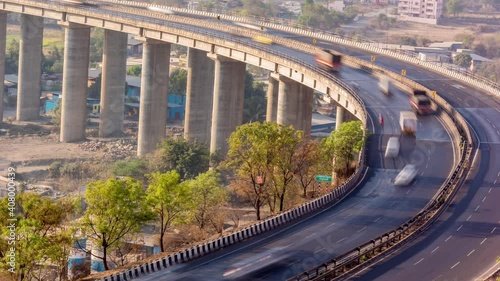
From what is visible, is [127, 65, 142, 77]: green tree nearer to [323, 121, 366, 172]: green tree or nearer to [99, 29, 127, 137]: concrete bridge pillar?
[99, 29, 127, 137]: concrete bridge pillar

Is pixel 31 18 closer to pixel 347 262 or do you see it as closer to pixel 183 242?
pixel 183 242

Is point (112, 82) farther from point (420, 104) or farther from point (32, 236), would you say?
point (32, 236)

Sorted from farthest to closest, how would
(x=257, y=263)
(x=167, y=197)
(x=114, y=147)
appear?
(x=114, y=147) → (x=167, y=197) → (x=257, y=263)

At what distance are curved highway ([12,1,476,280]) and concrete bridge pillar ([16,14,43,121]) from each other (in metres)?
52.4

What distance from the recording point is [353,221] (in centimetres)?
5331

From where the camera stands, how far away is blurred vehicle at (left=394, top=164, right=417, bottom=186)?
202 ft

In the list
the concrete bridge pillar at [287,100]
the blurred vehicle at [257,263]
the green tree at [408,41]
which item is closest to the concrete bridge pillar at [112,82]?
the concrete bridge pillar at [287,100]

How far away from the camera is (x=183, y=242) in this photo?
56344mm

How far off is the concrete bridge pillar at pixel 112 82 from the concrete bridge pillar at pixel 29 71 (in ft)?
33.5

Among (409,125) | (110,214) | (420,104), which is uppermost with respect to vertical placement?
(420,104)

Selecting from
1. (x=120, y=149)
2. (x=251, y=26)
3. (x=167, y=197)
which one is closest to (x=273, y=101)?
(x=120, y=149)

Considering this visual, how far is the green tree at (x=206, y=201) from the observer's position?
60469mm

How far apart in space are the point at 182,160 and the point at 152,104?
13472 millimetres

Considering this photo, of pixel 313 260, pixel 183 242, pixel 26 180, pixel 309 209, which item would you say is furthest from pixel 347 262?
pixel 26 180
